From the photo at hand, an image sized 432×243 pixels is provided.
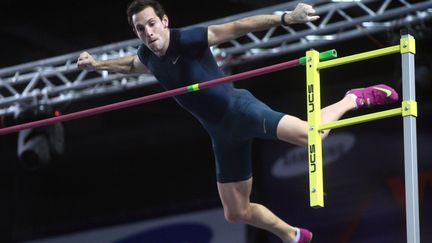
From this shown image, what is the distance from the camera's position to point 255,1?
9.85 metres

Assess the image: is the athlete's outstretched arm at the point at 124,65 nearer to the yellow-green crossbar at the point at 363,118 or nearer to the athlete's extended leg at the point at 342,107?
the athlete's extended leg at the point at 342,107

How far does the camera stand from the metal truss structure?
351 inches

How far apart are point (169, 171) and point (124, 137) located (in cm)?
72

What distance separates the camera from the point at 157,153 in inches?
425

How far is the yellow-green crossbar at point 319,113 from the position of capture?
17.9 feet

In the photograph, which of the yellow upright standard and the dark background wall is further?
the dark background wall

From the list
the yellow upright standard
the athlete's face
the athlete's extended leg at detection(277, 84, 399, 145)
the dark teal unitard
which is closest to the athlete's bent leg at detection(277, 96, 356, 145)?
the athlete's extended leg at detection(277, 84, 399, 145)

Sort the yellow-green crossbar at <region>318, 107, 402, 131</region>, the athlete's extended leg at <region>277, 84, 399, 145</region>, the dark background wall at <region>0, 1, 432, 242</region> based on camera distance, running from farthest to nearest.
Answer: the dark background wall at <region>0, 1, 432, 242</region> → the athlete's extended leg at <region>277, 84, 399, 145</region> → the yellow-green crossbar at <region>318, 107, 402, 131</region>

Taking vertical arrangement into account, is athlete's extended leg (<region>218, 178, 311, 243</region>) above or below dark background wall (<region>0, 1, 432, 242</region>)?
below

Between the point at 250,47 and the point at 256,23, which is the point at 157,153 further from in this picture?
the point at 256,23

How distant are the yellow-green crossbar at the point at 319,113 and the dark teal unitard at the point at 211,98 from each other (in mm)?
814

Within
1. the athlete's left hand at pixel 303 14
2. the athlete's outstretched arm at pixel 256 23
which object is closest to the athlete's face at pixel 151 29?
the athlete's outstretched arm at pixel 256 23

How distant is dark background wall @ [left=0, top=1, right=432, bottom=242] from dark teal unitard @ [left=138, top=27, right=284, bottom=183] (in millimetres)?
2742

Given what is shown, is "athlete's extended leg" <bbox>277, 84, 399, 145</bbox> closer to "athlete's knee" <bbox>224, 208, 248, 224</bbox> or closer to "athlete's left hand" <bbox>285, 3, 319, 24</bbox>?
"athlete's left hand" <bbox>285, 3, 319, 24</bbox>
